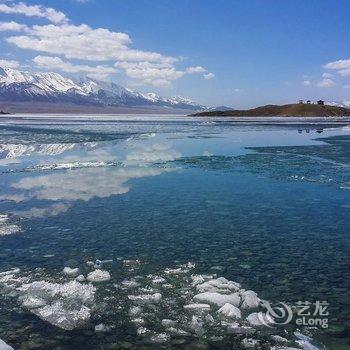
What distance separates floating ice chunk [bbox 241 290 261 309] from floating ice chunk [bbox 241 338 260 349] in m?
1.33

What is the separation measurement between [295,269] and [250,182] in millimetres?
12885

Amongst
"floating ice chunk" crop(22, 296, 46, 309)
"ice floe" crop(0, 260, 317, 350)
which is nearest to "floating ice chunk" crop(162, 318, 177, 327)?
"ice floe" crop(0, 260, 317, 350)

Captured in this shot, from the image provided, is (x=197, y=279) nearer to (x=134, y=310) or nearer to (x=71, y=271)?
(x=134, y=310)

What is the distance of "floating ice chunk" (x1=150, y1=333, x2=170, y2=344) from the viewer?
8062 millimetres

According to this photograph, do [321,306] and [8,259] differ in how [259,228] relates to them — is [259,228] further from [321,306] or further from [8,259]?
[8,259]

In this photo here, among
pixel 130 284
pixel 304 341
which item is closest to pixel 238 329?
pixel 304 341

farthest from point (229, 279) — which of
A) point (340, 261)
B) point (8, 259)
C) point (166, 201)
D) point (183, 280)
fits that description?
point (166, 201)

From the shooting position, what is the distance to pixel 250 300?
31.3 feet

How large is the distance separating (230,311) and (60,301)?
150 inches

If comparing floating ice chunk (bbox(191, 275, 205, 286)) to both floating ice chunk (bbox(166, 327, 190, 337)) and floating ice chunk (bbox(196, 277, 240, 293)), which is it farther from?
floating ice chunk (bbox(166, 327, 190, 337))

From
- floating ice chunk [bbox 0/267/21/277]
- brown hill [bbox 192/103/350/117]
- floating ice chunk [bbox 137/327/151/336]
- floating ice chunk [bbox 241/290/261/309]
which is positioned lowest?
floating ice chunk [bbox 0/267/21/277]

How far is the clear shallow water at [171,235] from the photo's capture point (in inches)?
347

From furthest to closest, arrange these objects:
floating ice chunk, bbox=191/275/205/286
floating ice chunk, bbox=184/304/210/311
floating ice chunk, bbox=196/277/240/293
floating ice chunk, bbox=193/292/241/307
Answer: floating ice chunk, bbox=191/275/205/286 < floating ice chunk, bbox=196/277/240/293 < floating ice chunk, bbox=193/292/241/307 < floating ice chunk, bbox=184/304/210/311

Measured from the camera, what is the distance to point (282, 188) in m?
22.4
